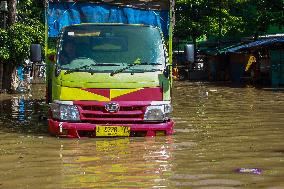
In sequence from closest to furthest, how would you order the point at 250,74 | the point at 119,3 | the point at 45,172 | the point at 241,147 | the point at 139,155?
the point at 45,172
the point at 139,155
the point at 241,147
the point at 119,3
the point at 250,74

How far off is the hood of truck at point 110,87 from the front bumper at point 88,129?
0.44m

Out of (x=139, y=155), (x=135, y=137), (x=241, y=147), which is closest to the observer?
(x=139, y=155)

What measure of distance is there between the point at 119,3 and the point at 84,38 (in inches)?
63.7

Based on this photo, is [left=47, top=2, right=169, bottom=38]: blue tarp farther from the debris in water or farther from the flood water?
the debris in water

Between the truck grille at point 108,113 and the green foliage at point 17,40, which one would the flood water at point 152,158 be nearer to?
the truck grille at point 108,113

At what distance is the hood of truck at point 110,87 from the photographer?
932 centimetres

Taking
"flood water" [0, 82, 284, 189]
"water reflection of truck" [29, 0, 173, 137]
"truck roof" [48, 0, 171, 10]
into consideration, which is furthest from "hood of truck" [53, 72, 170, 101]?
"truck roof" [48, 0, 171, 10]

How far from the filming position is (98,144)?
901 cm

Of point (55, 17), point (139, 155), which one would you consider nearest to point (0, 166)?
point (139, 155)

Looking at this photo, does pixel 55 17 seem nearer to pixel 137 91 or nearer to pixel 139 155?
pixel 137 91

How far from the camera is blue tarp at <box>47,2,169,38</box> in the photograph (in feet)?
37.1

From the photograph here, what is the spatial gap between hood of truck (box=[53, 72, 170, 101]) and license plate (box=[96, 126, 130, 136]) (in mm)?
474

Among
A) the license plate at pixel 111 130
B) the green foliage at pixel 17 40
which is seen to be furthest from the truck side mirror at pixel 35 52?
the green foliage at pixel 17 40

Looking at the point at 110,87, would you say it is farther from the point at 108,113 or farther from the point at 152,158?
the point at 152,158
